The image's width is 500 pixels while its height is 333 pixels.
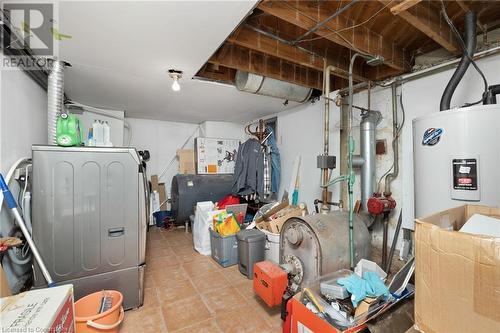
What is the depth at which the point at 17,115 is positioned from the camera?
5.81 ft

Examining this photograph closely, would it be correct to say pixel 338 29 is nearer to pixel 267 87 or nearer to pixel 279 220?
pixel 267 87

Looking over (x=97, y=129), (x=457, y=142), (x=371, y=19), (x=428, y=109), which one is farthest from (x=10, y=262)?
(x=428, y=109)

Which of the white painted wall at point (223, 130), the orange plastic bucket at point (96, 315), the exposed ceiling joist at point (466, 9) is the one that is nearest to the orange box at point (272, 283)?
the orange plastic bucket at point (96, 315)

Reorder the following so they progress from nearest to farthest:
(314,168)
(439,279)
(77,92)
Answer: (439,279), (77,92), (314,168)

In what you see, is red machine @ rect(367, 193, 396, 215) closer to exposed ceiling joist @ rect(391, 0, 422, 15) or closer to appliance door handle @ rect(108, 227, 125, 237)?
exposed ceiling joist @ rect(391, 0, 422, 15)

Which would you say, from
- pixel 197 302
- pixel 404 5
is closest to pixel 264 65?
pixel 404 5

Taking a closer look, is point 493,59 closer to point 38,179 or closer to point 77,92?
point 38,179

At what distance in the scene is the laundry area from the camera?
3.58 feet

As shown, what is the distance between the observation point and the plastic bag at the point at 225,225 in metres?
2.76

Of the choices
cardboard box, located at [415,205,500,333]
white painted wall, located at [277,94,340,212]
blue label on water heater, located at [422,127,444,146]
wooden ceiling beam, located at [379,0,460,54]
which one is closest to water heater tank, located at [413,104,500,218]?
blue label on water heater, located at [422,127,444,146]

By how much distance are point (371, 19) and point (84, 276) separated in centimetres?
307

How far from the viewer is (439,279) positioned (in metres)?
0.68

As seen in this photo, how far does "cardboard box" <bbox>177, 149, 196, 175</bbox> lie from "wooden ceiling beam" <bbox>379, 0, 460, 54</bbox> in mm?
3959

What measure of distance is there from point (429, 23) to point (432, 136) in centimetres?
79
